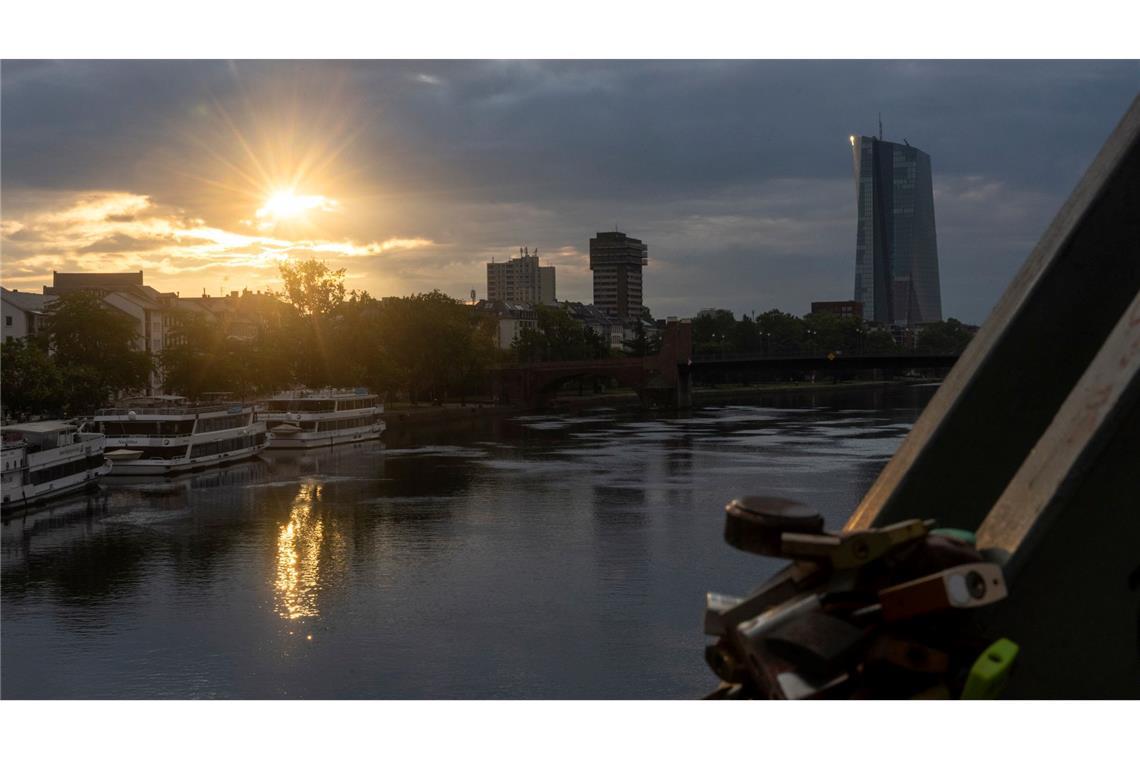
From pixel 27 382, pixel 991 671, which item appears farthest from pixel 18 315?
pixel 991 671

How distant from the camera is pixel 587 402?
337 ft

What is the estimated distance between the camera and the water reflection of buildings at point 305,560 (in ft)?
74.0

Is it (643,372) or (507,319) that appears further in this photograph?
(507,319)

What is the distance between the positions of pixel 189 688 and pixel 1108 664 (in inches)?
604

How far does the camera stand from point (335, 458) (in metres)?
53.3

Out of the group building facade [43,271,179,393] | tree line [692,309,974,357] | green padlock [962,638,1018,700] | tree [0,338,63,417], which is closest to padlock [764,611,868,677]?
green padlock [962,638,1018,700]

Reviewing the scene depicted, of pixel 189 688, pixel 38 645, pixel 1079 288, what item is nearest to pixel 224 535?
pixel 38 645

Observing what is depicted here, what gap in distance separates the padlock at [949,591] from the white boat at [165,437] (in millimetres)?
44123

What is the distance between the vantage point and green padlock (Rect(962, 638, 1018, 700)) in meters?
3.74

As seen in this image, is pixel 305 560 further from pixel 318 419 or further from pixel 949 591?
pixel 318 419

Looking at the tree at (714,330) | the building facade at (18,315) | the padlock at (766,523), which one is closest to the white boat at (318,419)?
the building facade at (18,315)

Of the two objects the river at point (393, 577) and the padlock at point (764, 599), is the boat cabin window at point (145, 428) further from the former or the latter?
the padlock at point (764, 599)

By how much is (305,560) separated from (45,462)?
14479 mm

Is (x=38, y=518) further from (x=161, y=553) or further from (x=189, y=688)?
(x=189, y=688)
